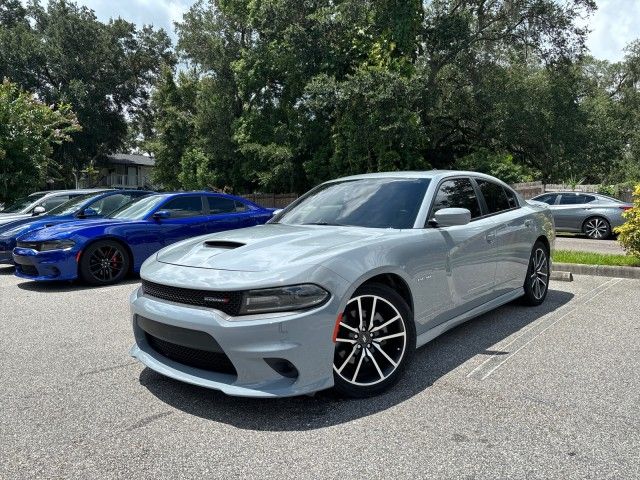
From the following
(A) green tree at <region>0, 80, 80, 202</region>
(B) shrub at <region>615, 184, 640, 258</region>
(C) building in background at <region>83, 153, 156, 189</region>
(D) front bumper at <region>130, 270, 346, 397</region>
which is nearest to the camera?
(D) front bumper at <region>130, 270, 346, 397</region>

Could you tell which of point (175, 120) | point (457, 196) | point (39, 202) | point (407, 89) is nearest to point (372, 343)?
point (457, 196)

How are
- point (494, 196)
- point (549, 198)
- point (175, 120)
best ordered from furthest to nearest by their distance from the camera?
point (175, 120), point (549, 198), point (494, 196)

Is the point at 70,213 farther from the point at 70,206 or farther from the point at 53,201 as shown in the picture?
the point at 53,201

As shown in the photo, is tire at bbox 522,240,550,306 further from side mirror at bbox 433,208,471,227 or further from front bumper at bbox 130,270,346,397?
front bumper at bbox 130,270,346,397

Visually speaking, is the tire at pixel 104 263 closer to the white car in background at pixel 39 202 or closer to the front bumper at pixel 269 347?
the white car in background at pixel 39 202

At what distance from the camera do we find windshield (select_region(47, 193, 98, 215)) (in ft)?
33.7

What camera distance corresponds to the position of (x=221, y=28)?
33.0 m

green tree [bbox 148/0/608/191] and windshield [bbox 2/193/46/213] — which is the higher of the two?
green tree [bbox 148/0/608/191]

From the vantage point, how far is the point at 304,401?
3.49 metres

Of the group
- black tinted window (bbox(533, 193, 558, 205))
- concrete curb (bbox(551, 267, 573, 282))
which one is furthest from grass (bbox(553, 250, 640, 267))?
black tinted window (bbox(533, 193, 558, 205))

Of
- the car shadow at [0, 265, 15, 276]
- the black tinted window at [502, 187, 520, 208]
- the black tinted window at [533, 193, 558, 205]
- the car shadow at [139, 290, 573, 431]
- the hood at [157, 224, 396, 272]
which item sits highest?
the black tinted window at [502, 187, 520, 208]

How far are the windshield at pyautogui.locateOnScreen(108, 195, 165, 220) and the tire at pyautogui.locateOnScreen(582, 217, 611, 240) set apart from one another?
39.3 ft

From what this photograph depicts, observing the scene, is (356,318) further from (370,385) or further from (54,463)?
(54,463)

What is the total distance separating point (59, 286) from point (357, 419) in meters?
6.47
